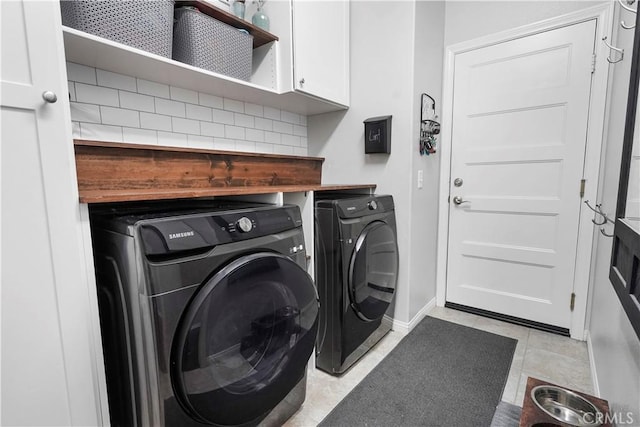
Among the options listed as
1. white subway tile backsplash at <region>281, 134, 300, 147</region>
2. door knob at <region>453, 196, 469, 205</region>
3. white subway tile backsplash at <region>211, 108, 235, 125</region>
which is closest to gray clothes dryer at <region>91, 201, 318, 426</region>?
white subway tile backsplash at <region>211, 108, 235, 125</region>

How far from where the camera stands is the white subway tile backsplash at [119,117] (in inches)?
54.2

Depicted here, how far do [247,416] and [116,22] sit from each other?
1.48 meters

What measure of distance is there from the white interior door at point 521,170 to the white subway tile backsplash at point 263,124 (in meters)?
1.37

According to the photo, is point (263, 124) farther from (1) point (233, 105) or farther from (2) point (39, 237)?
(2) point (39, 237)

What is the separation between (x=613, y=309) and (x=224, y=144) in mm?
2066

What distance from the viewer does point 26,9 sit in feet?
2.39

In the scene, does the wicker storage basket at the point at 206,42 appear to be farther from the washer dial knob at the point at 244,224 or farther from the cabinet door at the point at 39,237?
the washer dial knob at the point at 244,224

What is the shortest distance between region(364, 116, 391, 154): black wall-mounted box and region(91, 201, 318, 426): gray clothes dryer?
3.66 ft

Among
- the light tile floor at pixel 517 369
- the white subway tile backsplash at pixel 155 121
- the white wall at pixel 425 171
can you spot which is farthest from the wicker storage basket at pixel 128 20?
the light tile floor at pixel 517 369

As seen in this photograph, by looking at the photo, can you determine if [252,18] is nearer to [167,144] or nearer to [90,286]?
[167,144]

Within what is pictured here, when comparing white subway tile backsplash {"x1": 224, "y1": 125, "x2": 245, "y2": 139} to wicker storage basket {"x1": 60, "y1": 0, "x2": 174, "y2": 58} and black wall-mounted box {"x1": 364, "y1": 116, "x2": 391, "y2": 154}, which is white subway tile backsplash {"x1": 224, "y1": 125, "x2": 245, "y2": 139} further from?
black wall-mounted box {"x1": 364, "y1": 116, "x2": 391, "y2": 154}

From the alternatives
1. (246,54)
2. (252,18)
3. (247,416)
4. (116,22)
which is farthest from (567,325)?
(116,22)

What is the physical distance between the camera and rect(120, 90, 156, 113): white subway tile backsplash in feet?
4.67

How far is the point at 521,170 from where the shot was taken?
208 centimetres
